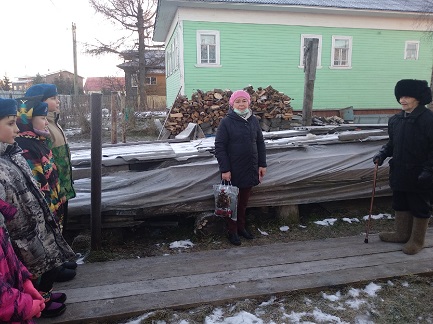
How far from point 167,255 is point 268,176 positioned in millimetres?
1559

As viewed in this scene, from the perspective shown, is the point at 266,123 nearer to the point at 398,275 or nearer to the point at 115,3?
the point at 398,275

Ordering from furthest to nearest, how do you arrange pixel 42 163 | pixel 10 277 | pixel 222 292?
pixel 222 292 < pixel 42 163 < pixel 10 277

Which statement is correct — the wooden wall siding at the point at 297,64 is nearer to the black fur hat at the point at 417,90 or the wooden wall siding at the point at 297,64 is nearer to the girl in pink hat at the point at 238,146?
the girl in pink hat at the point at 238,146

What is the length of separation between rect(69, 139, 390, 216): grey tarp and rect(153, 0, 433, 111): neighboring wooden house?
10840 millimetres

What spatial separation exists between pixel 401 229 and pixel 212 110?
7.46 meters

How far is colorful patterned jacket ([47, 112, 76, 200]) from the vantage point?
Result: 310 centimetres

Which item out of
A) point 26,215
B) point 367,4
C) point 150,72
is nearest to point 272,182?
point 26,215

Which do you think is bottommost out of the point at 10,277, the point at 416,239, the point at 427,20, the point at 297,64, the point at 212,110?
the point at 416,239

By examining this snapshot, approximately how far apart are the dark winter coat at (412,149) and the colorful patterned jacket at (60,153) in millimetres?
3209

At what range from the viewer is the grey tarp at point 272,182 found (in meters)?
3.96

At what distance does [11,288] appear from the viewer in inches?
62.6

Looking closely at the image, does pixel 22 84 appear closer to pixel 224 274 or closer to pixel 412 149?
pixel 224 274

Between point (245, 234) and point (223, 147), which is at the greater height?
point (223, 147)

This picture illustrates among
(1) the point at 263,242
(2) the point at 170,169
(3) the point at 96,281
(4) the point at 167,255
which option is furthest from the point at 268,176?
(3) the point at 96,281
